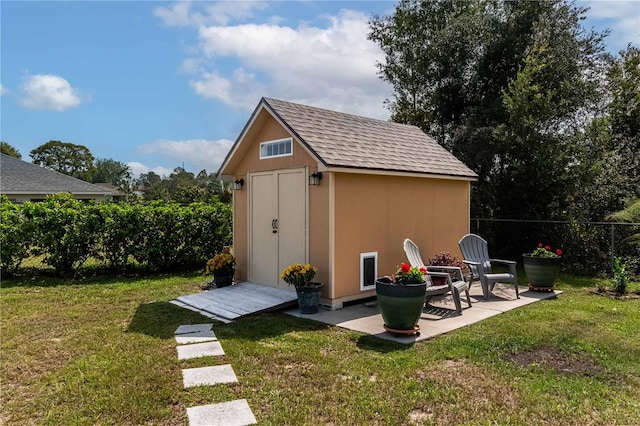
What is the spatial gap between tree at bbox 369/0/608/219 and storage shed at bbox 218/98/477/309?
3054 mm

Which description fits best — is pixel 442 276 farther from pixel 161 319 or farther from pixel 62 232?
pixel 62 232

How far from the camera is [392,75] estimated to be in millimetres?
16234

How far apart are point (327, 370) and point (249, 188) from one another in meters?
4.87

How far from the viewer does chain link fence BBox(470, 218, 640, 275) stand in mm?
9723

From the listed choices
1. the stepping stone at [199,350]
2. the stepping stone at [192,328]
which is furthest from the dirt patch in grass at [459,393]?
the stepping stone at [192,328]

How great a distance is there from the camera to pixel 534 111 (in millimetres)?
10562

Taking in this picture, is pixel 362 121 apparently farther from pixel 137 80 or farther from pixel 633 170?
pixel 633 170

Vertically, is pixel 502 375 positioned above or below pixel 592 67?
below

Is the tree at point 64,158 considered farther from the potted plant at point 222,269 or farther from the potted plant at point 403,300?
the potted plant at point 403,300

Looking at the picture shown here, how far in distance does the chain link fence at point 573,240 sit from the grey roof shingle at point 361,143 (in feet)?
11.9

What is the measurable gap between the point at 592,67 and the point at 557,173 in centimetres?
372

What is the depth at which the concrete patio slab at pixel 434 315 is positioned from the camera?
544cm

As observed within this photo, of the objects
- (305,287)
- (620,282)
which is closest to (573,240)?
(620,282)

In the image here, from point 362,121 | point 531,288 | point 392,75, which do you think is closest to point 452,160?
point 362,121
